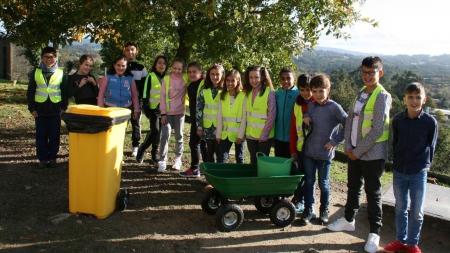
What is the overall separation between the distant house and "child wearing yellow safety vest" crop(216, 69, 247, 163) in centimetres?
3095

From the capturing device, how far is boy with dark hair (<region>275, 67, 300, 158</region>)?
5.23 m

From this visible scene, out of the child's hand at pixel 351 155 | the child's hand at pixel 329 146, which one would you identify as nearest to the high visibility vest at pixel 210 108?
the child's hand at pixel 329 146

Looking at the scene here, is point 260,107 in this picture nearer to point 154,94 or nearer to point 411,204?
point 411,204

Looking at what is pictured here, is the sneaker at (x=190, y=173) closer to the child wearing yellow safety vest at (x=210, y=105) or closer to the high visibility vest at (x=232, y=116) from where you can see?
the child wearing yellow safety vest at (x=210, y=105)

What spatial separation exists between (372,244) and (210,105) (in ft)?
9.72

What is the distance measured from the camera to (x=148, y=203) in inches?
209

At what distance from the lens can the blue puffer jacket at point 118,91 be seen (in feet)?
21.3

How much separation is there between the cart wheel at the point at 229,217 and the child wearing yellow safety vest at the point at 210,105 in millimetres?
1415

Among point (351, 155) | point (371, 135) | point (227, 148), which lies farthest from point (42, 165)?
point (371, 135)

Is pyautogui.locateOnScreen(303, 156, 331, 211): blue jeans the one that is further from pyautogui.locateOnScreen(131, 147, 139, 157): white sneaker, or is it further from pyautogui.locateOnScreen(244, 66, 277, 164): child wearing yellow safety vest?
pyautogui.locateOnScreen(131, 147, 139, 157): white sneaker

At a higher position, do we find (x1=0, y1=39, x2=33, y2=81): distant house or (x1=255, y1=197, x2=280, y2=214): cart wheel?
(x1=0, y1=39, x2=33, y2=81): distant house

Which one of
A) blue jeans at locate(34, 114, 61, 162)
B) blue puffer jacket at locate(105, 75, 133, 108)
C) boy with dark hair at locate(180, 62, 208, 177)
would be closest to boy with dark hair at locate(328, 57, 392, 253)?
boy with dark hair at locate(180, 62, 208, 177)

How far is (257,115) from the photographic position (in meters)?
5.36

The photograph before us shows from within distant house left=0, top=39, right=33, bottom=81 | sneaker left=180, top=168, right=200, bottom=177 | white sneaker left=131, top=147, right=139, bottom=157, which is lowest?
sneaker left=180, top=168, right=200, bottom=177
